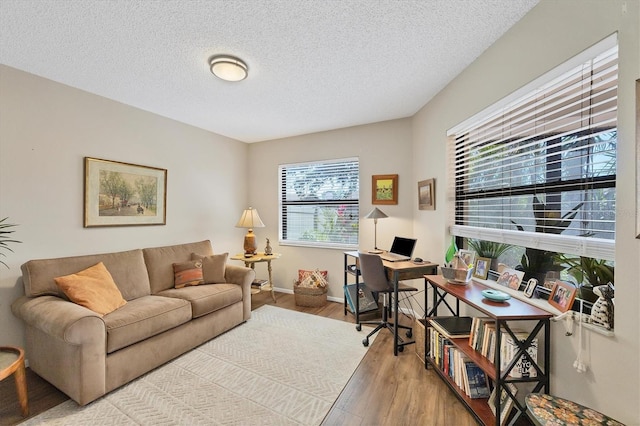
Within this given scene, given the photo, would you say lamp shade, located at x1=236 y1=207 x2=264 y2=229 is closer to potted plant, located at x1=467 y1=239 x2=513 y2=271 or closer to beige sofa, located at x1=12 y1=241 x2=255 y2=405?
beige sofa, located at x1=12 y1=241 x2=255 y2=405

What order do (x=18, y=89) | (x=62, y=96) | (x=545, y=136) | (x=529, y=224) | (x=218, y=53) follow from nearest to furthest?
(x=545, y=136)
(x=529, y=224)
(x=218, y=53)
(x=18, y=89)
(x=62, y=96)

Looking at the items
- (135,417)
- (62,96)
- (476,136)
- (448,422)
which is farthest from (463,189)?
(62,96)

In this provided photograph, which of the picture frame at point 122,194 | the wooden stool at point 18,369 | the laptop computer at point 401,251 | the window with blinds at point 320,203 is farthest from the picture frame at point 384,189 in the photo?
the wooden stool at point 18,369

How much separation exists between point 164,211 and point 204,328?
5.28ft

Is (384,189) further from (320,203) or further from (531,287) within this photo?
(531,287)

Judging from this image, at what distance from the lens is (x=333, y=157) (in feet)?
13.1

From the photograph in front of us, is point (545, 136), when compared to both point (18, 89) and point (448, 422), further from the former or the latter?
point (18, 89)

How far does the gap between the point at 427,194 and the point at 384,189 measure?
73 cm

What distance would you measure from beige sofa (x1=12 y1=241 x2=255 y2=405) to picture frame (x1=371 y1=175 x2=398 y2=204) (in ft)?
6.38

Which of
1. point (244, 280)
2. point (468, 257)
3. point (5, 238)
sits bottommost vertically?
point (244, 280)

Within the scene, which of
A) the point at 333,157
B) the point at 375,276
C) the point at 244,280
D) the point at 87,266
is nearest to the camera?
the point at 87,266

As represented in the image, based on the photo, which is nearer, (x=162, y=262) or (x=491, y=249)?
(x=491, y=249)

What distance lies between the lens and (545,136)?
1.65 m

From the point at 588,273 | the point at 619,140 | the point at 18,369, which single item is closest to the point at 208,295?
the point at 18,369
